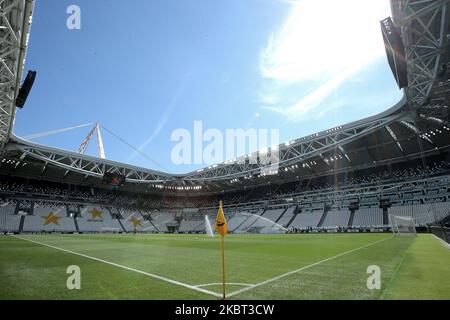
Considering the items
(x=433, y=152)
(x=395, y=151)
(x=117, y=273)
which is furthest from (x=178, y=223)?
(x=117, y=273)

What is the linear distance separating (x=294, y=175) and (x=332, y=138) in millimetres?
23540

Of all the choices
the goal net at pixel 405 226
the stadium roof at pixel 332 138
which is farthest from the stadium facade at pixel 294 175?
the goal net at pixel 405 226

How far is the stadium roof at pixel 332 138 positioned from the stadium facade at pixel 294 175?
13 centimetres

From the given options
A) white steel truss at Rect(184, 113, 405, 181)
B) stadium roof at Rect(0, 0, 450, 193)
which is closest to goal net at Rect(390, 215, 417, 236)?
stadium roof at Rect(0, 0, 450, 193)

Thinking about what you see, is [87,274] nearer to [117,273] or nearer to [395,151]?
[117,273]

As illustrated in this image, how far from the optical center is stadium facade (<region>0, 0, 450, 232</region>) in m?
20.8

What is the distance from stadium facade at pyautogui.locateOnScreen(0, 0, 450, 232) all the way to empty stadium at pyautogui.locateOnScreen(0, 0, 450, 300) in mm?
205

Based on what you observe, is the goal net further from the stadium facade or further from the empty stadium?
the stadium facade

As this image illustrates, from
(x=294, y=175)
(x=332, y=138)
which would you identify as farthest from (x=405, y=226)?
(x=294, y=175)

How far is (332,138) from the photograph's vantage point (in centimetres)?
4422

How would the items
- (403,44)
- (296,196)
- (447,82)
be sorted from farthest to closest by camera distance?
(296,196) → (447,82) → (403,44)

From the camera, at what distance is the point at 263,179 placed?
70.7 metres

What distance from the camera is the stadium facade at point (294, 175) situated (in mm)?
20797
